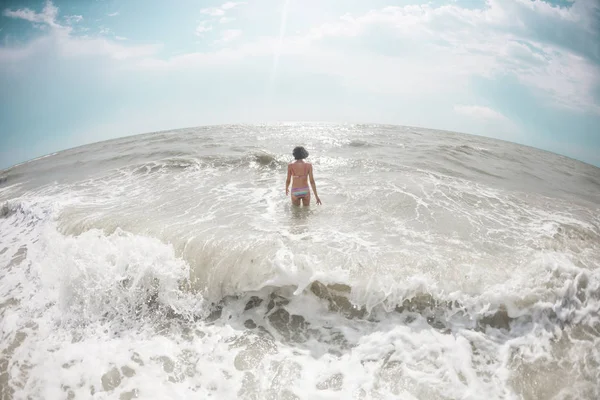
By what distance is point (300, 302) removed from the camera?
4066 mm

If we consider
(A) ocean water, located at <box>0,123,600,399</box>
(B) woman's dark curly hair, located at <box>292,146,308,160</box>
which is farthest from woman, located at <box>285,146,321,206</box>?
(A) ocean water, located at <box>0,123,600,399</box>

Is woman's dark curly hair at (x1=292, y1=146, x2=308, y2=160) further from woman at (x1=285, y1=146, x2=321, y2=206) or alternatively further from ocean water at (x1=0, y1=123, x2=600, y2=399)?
ocean water at (x1=0, y1=123, x2=600, y2=399)

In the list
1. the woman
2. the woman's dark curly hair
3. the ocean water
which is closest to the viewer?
the ocean water

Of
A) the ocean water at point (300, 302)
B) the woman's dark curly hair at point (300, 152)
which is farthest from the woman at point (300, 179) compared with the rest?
the ocean water at point (300, 302)

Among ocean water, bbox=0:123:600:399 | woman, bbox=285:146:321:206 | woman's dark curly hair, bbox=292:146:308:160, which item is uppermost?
woman's dark curly hair, bbox=292:146:308:160

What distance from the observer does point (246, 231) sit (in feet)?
18.5

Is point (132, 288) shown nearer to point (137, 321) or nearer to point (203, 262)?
point (137, 321)

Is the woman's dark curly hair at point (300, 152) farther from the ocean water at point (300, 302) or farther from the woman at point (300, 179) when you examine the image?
the ocean water at point (300, 302)

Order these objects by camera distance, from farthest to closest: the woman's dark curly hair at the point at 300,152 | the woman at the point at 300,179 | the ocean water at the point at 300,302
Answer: the woman at the point at 300,179, the woman's dark curly hair at the point at 300,152, the ocean water at the point at 300,302

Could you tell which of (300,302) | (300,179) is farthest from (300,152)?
(300,302)

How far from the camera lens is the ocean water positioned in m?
3.02

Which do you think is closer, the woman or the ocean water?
the ocean water

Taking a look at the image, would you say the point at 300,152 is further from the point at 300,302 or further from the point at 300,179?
the point at 300,302

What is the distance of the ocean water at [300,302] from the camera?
3020mm
